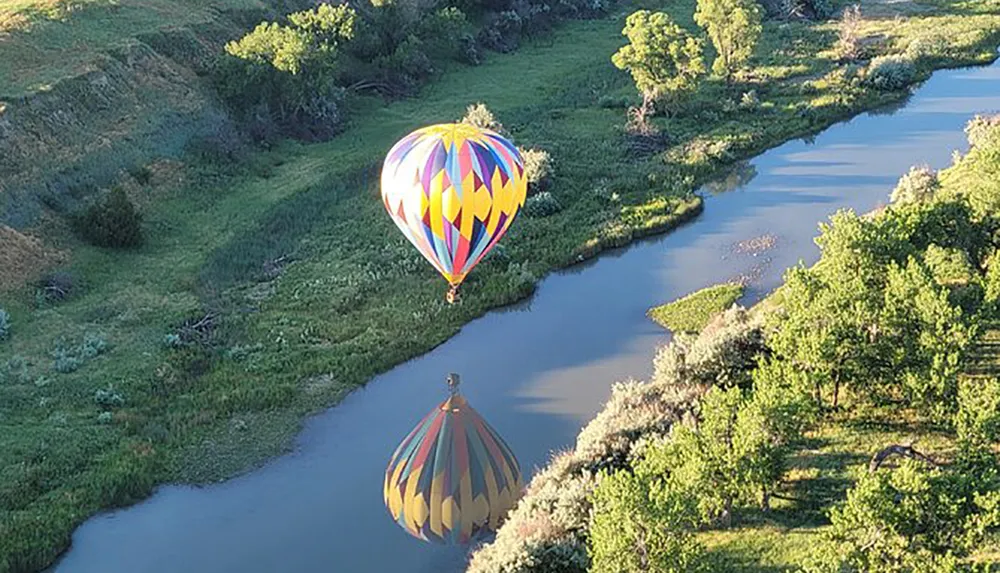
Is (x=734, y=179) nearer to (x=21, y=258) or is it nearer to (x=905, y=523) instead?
(x=21, y=258)

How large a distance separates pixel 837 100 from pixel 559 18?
2281 centimetres

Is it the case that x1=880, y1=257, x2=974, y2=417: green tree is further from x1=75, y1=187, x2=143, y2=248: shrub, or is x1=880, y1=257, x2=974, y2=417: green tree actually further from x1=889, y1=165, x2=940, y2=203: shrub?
x1=75, y1=187, x2=143, y2=248: shrub

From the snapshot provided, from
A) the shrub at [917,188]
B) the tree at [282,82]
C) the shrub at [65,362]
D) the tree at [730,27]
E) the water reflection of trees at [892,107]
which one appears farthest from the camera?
the tree at [730,27]

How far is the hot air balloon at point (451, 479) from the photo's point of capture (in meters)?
21.0

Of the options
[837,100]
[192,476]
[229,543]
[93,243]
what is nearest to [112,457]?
[192,476]

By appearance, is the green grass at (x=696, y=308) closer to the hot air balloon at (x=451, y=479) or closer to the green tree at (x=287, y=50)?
the hot air balloon at (x=451, y=479)

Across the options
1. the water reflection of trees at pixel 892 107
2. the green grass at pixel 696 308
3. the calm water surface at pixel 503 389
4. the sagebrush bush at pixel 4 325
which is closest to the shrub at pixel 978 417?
the calm water surface at pixel 503 389

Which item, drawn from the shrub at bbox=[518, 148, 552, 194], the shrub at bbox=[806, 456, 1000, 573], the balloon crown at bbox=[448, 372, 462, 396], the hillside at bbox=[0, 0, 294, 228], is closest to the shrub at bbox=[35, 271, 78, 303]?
the hillside at bbox=[0, 0, 294, 228]

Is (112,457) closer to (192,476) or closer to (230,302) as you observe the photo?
(192,476)

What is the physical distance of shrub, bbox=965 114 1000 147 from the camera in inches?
1446

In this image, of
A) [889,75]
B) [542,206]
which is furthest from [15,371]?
[889,75]

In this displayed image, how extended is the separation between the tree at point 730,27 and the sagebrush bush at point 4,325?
114 feet

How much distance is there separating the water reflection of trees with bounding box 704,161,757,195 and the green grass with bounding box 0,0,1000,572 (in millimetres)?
637

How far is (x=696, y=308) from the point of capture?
29953 mm
